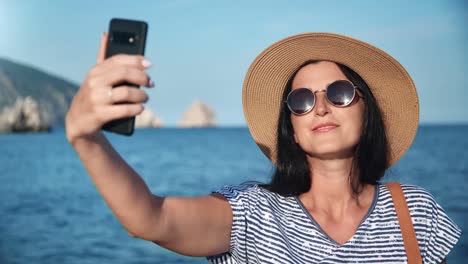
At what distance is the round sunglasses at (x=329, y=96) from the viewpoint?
2777mm

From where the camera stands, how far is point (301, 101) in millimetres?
2816

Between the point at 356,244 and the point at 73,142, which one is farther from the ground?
the point at 73,142

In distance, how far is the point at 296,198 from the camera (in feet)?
8.75

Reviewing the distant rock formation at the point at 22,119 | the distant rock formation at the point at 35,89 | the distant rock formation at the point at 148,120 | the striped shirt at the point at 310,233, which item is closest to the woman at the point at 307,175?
the striped shirt at the point at 310,233

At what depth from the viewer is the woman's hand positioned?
1.48 metres

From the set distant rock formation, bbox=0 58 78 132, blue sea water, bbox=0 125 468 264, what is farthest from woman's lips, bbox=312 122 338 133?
distant rock formation, bbox=0 58 78 132

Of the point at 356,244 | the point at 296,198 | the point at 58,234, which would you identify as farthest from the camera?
the point at 58,234

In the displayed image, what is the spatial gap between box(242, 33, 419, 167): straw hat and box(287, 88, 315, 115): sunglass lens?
235 millimetres

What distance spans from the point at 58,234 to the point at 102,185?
521 inches

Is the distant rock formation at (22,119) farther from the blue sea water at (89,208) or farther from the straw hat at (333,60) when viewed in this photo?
the straw hat at (333,60)

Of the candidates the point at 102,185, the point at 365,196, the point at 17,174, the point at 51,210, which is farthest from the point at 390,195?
the point at 17,174

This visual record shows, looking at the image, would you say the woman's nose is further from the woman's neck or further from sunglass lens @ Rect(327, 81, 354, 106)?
the woman's neck

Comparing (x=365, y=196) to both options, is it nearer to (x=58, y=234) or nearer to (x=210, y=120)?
(x=58, y=234)

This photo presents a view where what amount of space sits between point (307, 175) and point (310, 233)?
0.54m
